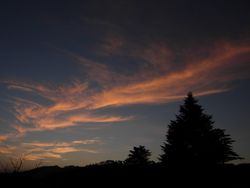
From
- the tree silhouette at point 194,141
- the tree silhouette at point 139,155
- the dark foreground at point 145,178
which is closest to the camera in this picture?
the dark foreground at point 145,178

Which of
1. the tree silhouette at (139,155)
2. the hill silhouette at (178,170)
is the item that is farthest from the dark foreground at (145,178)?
the tree silhouette at (139,155)

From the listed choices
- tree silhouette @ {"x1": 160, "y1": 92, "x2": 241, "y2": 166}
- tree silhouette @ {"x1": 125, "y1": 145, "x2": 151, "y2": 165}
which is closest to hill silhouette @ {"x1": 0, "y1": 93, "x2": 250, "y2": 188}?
tree silhouette @ {"x1": 160, "y1": 92, "x2": 241, "y2": 166}

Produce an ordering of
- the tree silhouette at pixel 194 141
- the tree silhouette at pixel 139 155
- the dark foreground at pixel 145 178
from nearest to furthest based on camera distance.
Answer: the dark foreground at pixel 145 178 < the tree silhouette at pixel 194 141 < the tree silhouette at pixel 139 155

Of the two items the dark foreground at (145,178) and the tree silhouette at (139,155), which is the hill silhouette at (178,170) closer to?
the dark foreground at (145,178)

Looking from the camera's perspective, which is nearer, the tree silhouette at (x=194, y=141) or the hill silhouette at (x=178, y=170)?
the hill silhouette at (x=178, y=170)

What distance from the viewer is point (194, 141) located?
23922 millimetres

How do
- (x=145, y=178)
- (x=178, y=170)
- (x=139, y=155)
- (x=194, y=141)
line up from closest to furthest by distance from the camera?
(x=145, y=178)
(x=178, y=170)
(x=194, y=141)
(x=139, y=155)

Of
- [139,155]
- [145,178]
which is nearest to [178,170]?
[145,178]

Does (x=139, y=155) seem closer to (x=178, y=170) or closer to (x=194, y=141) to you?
(x=194, y=141)

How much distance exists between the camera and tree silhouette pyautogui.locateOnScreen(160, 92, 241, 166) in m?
22.8

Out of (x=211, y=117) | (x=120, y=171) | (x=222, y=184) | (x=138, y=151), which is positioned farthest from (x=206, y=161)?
(x=138, y=151)

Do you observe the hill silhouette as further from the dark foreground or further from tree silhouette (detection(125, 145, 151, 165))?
tree silhouette (detection(125, 145, 151, 165))

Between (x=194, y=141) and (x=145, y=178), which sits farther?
(x=194, y=141)

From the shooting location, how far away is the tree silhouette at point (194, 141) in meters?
22.8
